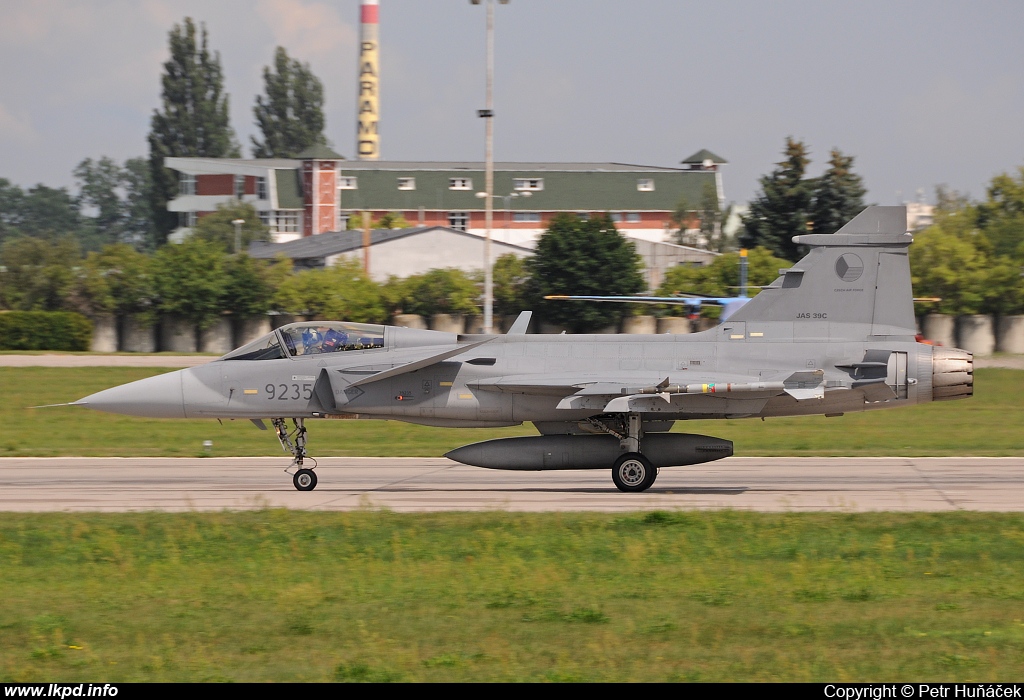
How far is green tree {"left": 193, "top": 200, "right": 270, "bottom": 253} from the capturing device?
98.6 meters

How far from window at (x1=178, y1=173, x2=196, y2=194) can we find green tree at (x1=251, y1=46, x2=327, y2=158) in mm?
17432

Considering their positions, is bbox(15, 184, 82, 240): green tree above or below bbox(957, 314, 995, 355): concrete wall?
above

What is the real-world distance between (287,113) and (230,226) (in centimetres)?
3381

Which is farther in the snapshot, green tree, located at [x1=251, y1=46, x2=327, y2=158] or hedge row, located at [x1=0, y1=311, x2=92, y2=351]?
A: green tree, located at [x1=251, y1=46, x2=327, y2=158]

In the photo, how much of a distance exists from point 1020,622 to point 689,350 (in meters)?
9.13

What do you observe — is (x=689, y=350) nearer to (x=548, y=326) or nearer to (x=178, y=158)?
(x=548, y=326)

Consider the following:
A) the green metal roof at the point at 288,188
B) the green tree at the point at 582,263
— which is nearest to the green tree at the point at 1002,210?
the green tree at the point at 582,263

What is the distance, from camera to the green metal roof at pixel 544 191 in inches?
3730

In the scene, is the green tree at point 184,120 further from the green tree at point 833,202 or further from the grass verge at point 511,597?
the grass verge at point 511,597

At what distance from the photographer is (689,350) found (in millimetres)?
17828

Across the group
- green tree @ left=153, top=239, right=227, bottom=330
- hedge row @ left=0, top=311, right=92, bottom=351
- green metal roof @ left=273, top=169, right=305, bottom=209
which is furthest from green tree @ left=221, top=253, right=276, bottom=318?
green metal roof @ left=273, top=169, right=305, bottom=209

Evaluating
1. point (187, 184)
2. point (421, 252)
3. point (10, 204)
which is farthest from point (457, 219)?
point (10, 204)

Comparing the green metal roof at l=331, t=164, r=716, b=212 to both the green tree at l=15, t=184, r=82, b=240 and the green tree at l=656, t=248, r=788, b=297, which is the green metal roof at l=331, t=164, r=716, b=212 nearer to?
the green tree at l=656, t=248, r=788, b=297

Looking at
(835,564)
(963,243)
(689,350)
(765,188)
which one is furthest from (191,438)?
(765,188)
